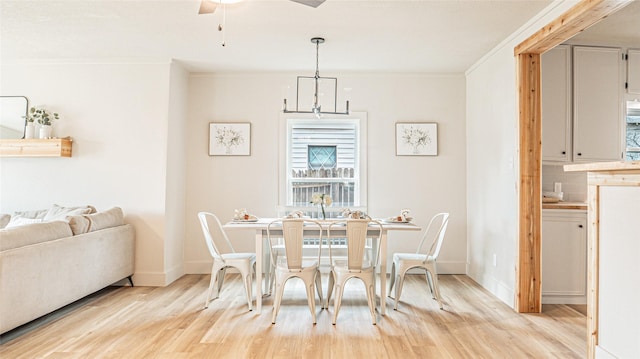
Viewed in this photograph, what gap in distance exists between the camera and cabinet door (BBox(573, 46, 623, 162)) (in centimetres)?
395

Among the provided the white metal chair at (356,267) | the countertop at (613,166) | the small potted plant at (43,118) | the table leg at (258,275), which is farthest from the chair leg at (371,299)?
the small potted plant at (43,118)

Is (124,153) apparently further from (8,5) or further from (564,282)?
(564,282)

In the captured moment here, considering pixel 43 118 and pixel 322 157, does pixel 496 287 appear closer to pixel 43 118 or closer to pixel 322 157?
pixel 322 157

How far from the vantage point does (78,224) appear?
362 centimetres

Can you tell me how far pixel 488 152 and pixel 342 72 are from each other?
6.91ft

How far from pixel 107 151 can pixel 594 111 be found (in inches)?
212

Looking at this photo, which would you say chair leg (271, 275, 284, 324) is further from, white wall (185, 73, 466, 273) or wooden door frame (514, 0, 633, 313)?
wooden door frame (514, 0, 633, 313)

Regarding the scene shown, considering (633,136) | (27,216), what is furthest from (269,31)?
(633,136)

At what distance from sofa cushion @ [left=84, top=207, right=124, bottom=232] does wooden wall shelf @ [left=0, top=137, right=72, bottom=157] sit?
3.05 ft

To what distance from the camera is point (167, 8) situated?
3188 mm

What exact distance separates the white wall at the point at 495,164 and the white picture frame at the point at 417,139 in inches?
17.7

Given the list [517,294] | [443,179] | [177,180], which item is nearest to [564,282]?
[517,294]

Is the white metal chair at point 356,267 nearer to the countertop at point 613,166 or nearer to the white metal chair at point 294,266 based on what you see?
the white metal chair at point 294,266

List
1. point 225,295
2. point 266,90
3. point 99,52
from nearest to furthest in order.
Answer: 1. point 225,295
2. point 99,52
3. point 266,90
